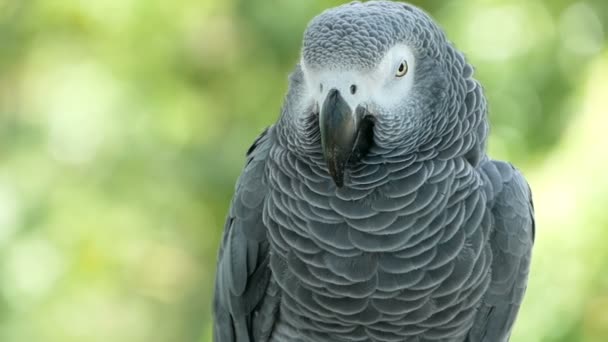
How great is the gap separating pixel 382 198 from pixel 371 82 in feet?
0.71

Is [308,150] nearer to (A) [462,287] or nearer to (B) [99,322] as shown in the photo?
(A) [462,287]

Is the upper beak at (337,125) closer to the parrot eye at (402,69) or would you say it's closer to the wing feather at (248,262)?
the parrot eye at (402,69)

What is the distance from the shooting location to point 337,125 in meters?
1.12

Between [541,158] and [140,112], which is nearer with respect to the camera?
[541,158]

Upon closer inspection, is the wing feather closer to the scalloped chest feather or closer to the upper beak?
the scalloped chest feather

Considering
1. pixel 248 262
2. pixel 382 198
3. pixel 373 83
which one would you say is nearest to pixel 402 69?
pixel 373 83

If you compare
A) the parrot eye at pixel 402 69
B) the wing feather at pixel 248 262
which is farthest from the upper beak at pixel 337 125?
the wing feather at pixel 248 262

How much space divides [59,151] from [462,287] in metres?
1.96

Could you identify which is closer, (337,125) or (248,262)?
(337,125)

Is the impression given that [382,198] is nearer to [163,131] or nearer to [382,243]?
[382,243]

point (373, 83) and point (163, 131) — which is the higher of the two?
point (373, 83)

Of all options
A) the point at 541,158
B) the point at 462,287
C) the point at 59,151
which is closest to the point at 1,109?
the point at 59,151

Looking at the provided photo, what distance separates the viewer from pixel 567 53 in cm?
258

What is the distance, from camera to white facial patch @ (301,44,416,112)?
1.13m
